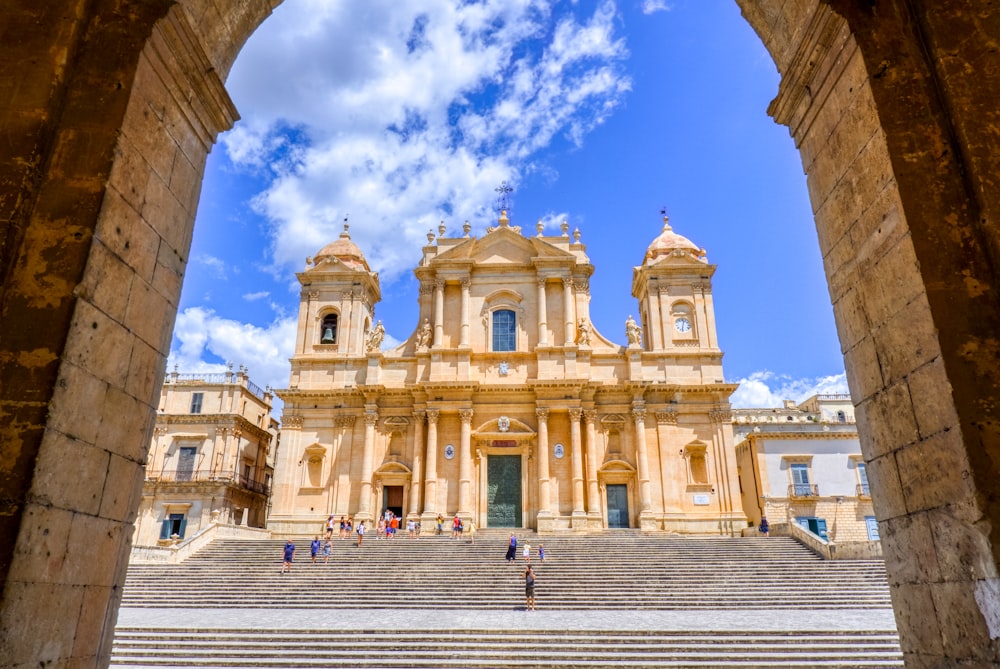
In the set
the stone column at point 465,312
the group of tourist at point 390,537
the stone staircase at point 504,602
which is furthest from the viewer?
the stone column at point 465,312

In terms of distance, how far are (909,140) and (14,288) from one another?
17.2 ft

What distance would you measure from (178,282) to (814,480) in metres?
32.9

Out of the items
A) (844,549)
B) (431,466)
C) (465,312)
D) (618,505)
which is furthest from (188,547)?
(844,549)

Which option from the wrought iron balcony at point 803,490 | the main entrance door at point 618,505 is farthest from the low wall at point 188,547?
the wrought iron balcony at point 803,490

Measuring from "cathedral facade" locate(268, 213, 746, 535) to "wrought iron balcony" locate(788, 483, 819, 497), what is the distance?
6782 mm

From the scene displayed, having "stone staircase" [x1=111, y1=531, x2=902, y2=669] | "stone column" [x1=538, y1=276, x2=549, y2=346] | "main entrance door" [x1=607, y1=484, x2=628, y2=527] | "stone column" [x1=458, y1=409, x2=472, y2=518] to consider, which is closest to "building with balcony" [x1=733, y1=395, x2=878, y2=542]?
"main entrance door" [x1=607, y1=484, x2=628, y2=527]

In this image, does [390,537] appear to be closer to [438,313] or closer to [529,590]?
[438,313]

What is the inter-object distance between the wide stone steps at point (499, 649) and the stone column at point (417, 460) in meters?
Answer: 16.0

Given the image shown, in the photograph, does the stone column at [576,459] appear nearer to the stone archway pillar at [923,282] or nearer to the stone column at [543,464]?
the stone column at [543,464]

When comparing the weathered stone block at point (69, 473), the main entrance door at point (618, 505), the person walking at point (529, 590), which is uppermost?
the main entrance door at point (618, 505)

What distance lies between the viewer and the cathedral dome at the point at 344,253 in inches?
1268

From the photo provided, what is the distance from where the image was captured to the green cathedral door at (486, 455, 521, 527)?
1058 inches

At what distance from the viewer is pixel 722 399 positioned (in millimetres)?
27906

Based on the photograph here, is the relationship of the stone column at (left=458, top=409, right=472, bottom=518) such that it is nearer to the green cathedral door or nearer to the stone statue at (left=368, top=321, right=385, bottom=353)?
the green cathedral door
